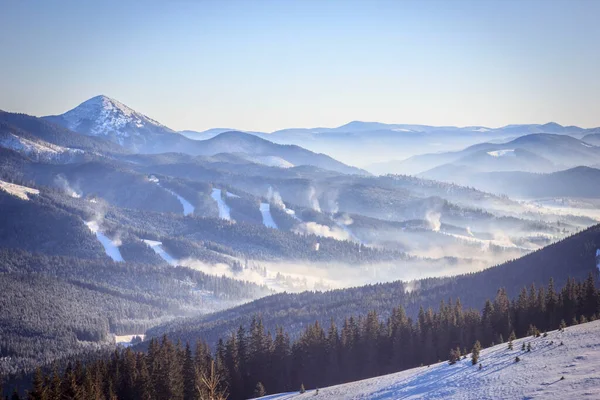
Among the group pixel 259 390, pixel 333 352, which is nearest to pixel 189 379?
pixel 259 390

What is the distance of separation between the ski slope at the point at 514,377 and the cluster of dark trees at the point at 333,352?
31.8 m

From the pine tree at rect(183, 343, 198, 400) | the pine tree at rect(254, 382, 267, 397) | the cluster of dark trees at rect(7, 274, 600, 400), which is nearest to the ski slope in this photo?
→ the pine tree at rect(254, 382, 267, 397)

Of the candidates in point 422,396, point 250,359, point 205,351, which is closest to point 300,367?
point 250,359

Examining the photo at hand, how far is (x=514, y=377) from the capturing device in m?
61.2

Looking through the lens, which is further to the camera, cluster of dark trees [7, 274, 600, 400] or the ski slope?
cluster of dark trees [7, 274, 600, 400]

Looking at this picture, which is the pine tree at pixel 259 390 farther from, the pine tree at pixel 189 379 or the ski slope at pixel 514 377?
the ski slope at pixel 514 377

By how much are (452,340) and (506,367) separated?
49769 millimetres

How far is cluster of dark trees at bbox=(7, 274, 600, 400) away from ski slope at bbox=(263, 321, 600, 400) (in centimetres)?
3182

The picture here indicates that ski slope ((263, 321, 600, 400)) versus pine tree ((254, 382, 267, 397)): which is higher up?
ski slope ((263, 321, 600, 400))

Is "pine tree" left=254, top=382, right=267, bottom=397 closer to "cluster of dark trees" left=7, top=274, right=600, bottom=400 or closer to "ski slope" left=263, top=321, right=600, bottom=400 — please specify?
"cluster of dark trees" left=7, top=274, right=600, bottom=400

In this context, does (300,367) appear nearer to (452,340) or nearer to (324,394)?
(452,340)

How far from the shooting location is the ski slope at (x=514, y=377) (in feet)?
180

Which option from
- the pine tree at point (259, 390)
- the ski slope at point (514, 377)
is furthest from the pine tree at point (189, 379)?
the ski slope at point (514, 377)

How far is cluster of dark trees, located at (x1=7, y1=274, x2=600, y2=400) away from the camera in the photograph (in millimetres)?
107125
